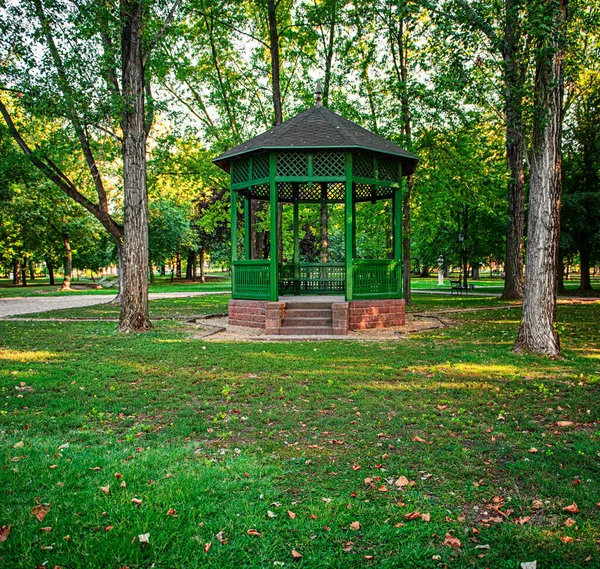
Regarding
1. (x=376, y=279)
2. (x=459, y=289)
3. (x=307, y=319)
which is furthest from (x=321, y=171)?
(x=459, y=289)

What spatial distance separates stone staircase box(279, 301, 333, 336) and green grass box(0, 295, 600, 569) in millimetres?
3779

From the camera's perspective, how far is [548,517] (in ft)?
10.0

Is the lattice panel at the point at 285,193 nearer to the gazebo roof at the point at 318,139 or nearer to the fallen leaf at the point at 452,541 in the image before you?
the gazebo roof at the point at 318,139

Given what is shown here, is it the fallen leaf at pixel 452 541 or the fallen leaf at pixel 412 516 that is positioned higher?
the fallen leaf at pixel 412 516

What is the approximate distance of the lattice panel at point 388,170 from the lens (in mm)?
13285

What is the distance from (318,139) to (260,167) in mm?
1706

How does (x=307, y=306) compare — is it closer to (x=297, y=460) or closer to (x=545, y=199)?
(x=545, y=199)

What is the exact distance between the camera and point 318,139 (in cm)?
1233

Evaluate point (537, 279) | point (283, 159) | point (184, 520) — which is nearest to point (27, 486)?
point (184, 520)

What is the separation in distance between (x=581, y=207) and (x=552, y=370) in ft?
57.4

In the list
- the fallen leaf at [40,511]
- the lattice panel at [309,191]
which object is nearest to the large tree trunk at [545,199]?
the fallen leaf at [40,511]

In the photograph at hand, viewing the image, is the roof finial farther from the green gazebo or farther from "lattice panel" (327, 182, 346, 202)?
"lattice panel" (327, 182, 346, 202)

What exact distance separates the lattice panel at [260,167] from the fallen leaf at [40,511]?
34.1 feet

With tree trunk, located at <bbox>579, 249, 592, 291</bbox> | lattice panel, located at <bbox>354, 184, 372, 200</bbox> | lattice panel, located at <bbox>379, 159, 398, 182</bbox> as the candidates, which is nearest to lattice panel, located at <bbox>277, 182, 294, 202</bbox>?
lattice panel, located at <bbox>354, 184, 372, 200</bbox>
